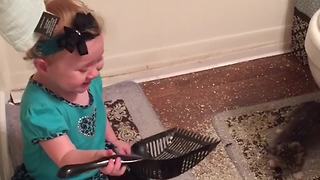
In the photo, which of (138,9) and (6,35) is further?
(138,9)

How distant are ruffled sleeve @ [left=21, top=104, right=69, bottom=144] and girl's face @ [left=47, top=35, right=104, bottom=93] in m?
0.05

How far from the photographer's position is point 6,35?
2.34 feet

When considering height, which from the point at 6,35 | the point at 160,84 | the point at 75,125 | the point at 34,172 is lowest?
the point at 160,84

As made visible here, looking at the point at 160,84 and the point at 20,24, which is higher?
the point at 20,24

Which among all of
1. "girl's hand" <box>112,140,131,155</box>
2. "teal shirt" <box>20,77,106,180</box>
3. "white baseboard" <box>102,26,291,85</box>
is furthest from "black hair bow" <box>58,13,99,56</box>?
"white baseboard" <box>102,26,291,85</box>

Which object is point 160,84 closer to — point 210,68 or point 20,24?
point 210,68

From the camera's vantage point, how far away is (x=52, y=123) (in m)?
0.99

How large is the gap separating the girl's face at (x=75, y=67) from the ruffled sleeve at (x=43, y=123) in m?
0.05

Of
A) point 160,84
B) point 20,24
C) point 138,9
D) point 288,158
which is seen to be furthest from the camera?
point 160,84

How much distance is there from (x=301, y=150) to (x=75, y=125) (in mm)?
577

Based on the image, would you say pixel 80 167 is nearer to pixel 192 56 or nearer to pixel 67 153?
pixel 67 153

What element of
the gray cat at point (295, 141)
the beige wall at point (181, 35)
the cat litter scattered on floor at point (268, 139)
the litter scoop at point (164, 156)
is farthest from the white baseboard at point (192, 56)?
the litter scoop at point (164, 156)

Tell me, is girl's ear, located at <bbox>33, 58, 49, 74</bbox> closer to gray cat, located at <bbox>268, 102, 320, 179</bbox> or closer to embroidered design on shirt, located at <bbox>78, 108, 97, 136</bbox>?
embroidered design on shirt, located at <bbox>78, 108, 97, 136</bbox>

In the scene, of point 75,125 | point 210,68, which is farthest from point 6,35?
point 210,68
